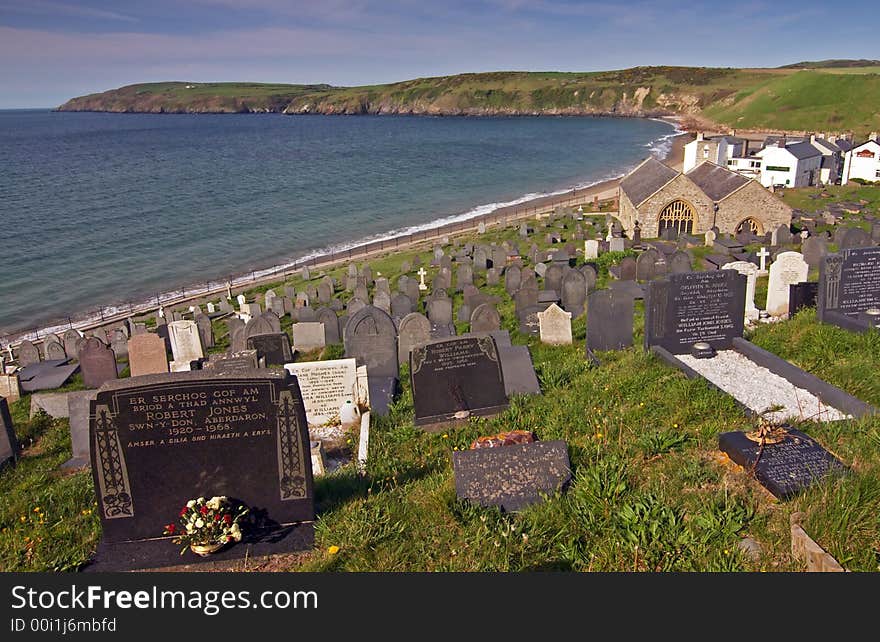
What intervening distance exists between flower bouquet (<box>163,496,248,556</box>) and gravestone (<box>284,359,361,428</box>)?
15.5 feet

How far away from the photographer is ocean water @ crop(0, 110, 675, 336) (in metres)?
37.1

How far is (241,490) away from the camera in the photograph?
19.2ft

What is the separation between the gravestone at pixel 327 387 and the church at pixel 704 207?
24.1 meters

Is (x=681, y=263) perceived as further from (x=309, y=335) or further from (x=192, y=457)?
(x=192, y=457)

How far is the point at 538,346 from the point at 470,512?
31.1 feet

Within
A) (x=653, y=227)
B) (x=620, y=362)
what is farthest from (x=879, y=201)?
(x=620, y=362)

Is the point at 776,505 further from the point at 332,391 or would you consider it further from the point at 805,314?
the point at 805,314

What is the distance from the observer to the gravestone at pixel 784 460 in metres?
5.61

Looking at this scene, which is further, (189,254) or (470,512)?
(189,254)

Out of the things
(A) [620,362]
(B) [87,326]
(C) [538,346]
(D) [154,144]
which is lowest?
(B) [87,326]

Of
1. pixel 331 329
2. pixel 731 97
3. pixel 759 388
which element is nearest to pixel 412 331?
pixel 331 329

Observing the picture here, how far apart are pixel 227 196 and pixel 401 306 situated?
2003 inches

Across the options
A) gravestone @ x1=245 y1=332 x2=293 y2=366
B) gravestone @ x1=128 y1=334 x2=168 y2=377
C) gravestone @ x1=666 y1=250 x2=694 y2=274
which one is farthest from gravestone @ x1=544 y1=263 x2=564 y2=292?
gravestone @ x1=128 y1=334 x2=168 y2=377

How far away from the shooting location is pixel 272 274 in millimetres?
35562
